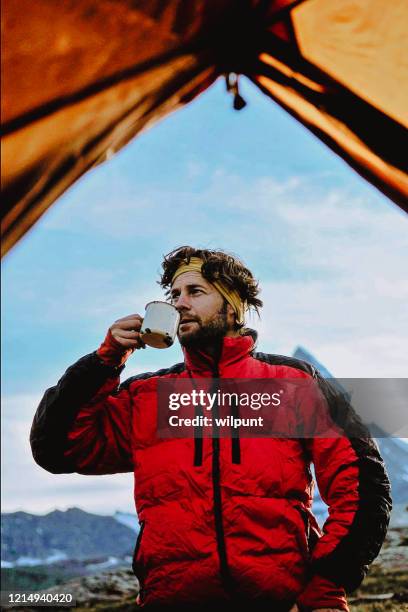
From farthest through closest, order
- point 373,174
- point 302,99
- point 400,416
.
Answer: point 400,416, point 302,99, point 373,174

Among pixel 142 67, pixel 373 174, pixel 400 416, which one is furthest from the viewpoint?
pixel 400 416

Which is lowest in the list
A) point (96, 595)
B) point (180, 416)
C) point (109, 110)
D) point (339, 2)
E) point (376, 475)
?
point (96, 595)

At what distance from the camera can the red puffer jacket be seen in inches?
81.9

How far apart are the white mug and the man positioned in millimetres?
90

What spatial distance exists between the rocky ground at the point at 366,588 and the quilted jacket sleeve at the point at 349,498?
13.1 feet

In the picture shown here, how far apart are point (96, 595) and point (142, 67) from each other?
11051 millimetres

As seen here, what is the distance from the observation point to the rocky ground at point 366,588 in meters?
6.86

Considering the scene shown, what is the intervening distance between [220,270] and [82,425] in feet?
3.49

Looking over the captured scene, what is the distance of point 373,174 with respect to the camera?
197 centimetres

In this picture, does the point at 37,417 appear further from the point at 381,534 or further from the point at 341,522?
the point at 381,534

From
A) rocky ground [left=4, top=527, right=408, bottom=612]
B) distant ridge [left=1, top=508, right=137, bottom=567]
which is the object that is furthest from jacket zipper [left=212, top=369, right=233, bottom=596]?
distant ridge [left=1, top=508, right=137, bottom=567]

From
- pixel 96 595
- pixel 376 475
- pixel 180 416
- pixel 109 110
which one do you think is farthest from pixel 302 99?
pixel 96 595

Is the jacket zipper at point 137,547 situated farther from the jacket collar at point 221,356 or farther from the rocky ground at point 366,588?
the rocky ground at point 366,588

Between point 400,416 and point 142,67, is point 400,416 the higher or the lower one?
the lower one
